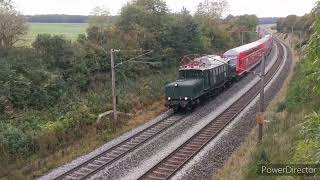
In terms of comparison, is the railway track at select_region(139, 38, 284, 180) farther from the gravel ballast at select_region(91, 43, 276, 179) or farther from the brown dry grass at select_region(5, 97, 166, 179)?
the brown dry grass at select_region(5, 97, 166, 179)

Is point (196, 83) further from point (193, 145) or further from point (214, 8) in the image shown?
point (214, 8)

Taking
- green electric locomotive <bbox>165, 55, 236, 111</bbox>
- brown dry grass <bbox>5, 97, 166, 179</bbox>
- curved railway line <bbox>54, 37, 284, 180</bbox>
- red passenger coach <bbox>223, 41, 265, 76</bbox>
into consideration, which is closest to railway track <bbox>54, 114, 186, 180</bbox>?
curved railway line <bbox>54, 37, 284, 180</bbox>

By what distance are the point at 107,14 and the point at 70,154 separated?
3370 centimetres

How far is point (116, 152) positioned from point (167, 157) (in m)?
3.21

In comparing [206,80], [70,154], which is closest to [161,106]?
[206,80]

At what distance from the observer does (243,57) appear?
46.0 meters

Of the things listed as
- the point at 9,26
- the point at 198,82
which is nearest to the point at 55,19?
the point at 9,26

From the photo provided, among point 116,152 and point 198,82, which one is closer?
point 116,152

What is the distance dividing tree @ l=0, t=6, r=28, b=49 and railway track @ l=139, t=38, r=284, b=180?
16.3 meters

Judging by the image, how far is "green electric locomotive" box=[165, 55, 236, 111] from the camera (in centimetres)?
2970

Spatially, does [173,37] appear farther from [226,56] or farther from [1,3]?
[1,3]

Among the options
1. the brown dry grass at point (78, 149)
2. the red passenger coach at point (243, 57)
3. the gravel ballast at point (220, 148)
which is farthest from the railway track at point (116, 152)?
the red passenger coach at point (243, 57)

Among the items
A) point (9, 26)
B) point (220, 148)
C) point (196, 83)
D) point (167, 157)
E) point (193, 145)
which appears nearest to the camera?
point (167, 157)

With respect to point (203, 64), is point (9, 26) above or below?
above
